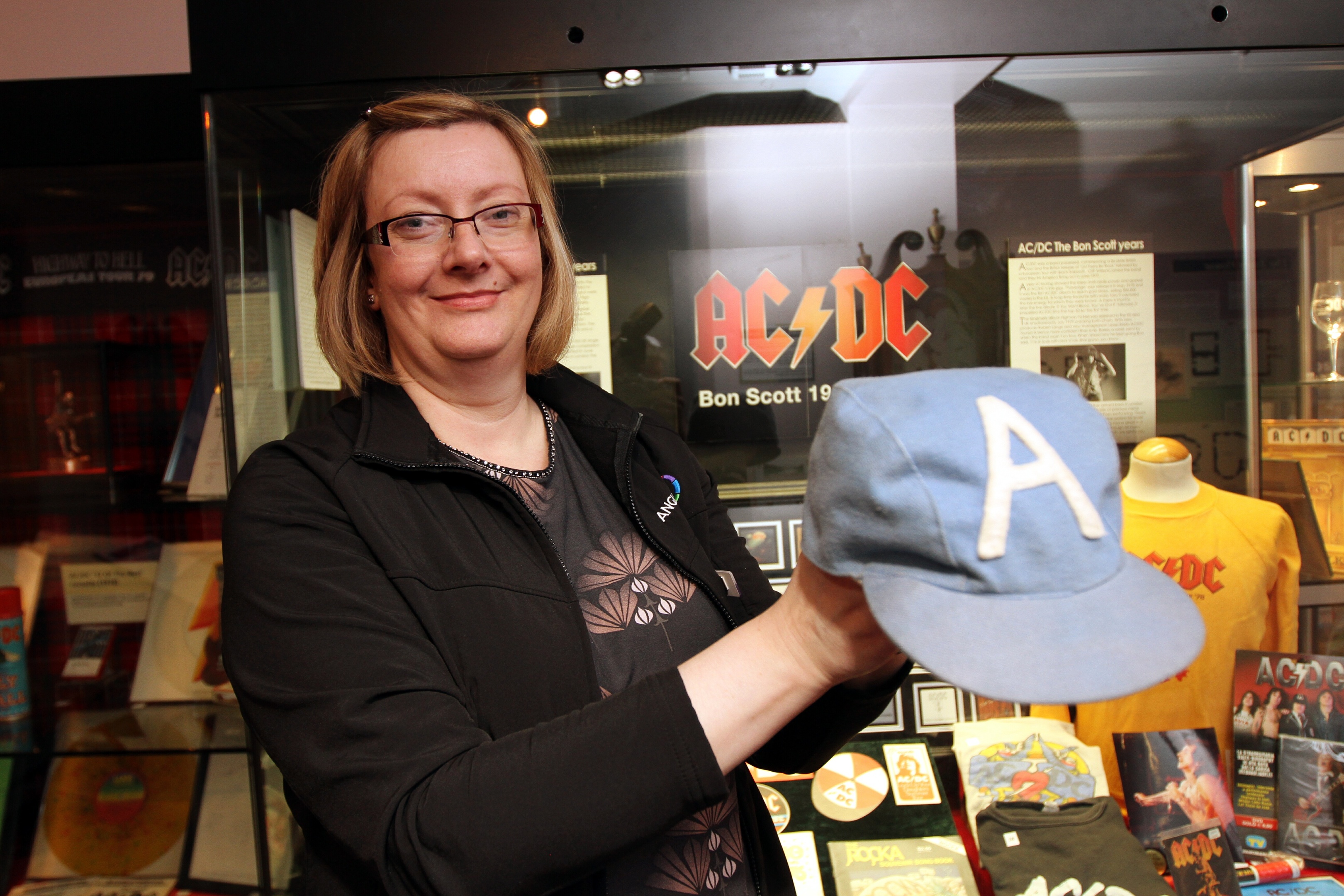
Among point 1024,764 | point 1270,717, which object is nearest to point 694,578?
point 1024,764

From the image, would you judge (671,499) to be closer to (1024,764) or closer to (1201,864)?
(1024,764)

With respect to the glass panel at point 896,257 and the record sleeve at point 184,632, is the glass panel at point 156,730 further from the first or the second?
the glass panel at point 896,257

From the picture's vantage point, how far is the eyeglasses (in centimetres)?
106

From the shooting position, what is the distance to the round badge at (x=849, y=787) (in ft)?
5.41

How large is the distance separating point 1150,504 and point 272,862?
177 cm

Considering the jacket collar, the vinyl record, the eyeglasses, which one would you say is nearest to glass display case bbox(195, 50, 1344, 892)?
the jacket collar

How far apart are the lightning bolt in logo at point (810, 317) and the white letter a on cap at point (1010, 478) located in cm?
107

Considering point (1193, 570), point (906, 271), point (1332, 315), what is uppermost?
point (906, 271)

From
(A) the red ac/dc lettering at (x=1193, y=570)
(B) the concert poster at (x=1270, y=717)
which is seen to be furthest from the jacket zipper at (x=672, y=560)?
(B) the concert poster at (x=1270, y=717)

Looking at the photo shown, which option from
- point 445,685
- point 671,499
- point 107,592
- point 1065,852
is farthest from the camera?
point 107,592

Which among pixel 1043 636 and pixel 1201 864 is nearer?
pixel 1043 636

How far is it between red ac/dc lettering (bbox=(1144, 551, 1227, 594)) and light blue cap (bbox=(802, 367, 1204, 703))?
1177 millimetres

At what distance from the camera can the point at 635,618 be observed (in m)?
0.99

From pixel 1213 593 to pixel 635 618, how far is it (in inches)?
49.9
